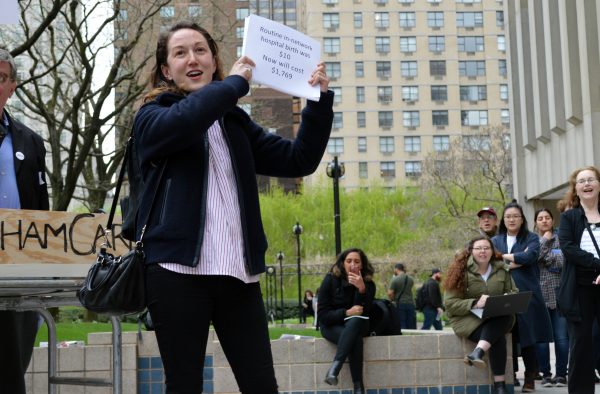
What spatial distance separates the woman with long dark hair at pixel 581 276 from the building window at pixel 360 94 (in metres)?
108

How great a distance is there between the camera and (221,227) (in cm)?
379

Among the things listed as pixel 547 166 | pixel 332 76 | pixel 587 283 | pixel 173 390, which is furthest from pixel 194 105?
pixel 332 76

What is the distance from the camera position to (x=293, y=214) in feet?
255

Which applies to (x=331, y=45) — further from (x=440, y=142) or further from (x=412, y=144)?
(x=440, y=142)

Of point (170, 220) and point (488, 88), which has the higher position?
point (488, 88)

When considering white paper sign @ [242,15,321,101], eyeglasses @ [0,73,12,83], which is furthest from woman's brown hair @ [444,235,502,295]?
white paper sign @ [242,15,321,101]

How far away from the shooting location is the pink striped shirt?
3.71 m

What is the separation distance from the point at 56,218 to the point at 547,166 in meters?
28.5

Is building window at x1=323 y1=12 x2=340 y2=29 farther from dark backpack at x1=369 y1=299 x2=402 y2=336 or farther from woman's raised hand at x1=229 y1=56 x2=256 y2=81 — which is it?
woman's raised hand at x1=229 y1=56 x2=256 y2=81

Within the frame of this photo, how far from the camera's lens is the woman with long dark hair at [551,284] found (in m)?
12.2

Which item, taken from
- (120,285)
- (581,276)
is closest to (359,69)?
(581,276)

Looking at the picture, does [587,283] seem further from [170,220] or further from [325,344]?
[170,220]

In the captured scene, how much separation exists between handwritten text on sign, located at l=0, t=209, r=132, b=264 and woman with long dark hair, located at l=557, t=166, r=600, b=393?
4938 millimetres

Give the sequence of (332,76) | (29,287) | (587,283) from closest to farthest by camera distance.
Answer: (29,287) → (587,283) → (332,76)
